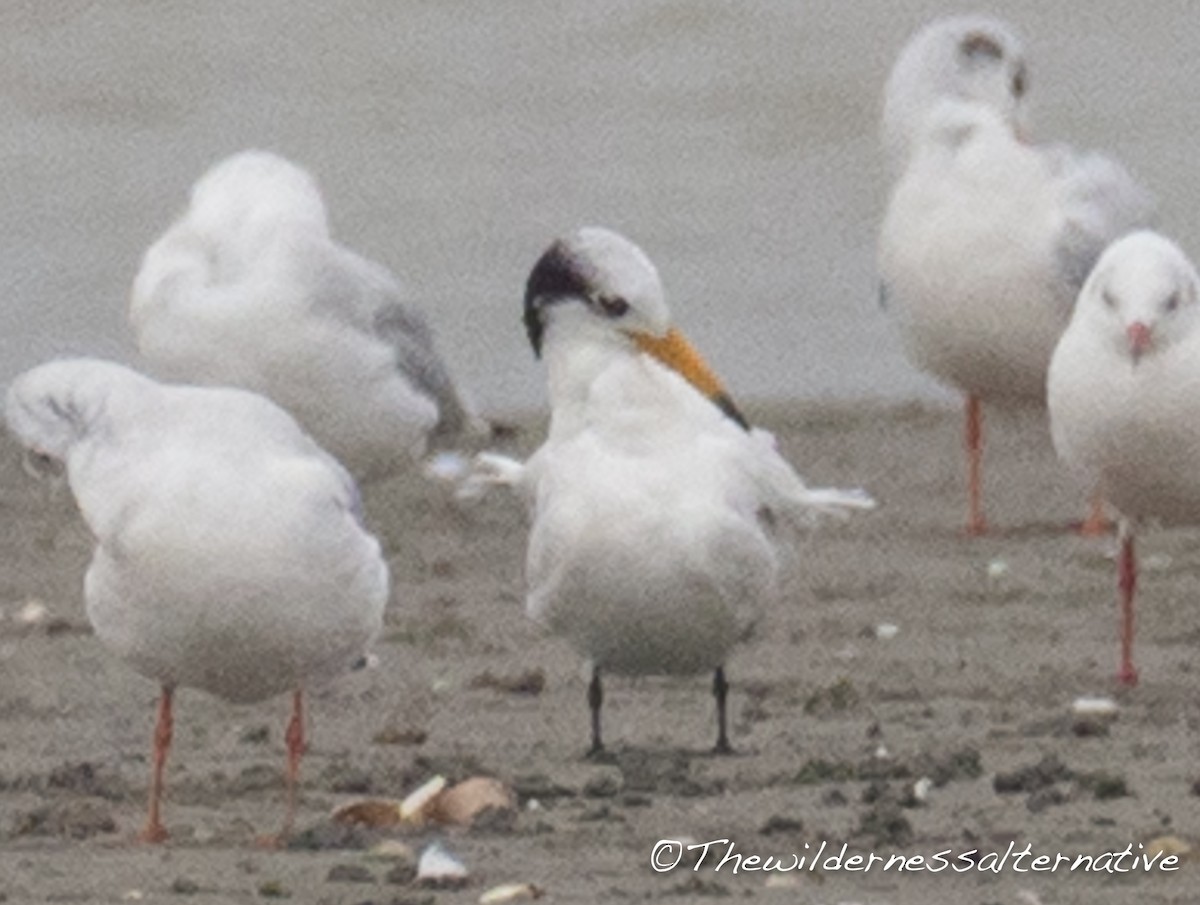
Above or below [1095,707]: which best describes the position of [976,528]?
below

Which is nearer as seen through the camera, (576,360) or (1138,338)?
(576,360)

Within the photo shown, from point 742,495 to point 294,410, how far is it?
9.03 feet

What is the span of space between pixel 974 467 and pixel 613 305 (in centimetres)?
303

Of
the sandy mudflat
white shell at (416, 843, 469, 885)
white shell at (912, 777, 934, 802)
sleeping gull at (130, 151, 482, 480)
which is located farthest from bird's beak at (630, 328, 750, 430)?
white shell at (416, 843, 469, 885)

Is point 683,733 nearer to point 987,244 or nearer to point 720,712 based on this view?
point 720,712

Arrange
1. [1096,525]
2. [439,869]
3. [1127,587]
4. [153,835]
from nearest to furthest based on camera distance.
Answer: [439,869], [153,835], [1127,587], [1096,525]

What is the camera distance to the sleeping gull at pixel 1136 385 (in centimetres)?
1110

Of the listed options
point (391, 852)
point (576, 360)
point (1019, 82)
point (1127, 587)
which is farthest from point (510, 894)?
point (1019, 82)

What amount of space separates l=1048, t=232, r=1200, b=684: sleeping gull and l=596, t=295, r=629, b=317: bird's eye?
3.64ft

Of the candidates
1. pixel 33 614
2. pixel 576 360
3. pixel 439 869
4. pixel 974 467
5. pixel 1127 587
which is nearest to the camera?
pixel 439 869

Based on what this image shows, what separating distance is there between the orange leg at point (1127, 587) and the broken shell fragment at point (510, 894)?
9.73 ft

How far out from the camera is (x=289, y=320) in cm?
1281

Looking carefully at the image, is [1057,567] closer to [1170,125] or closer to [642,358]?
[642,358]

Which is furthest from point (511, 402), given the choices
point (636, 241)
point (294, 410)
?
point (294, 410)
